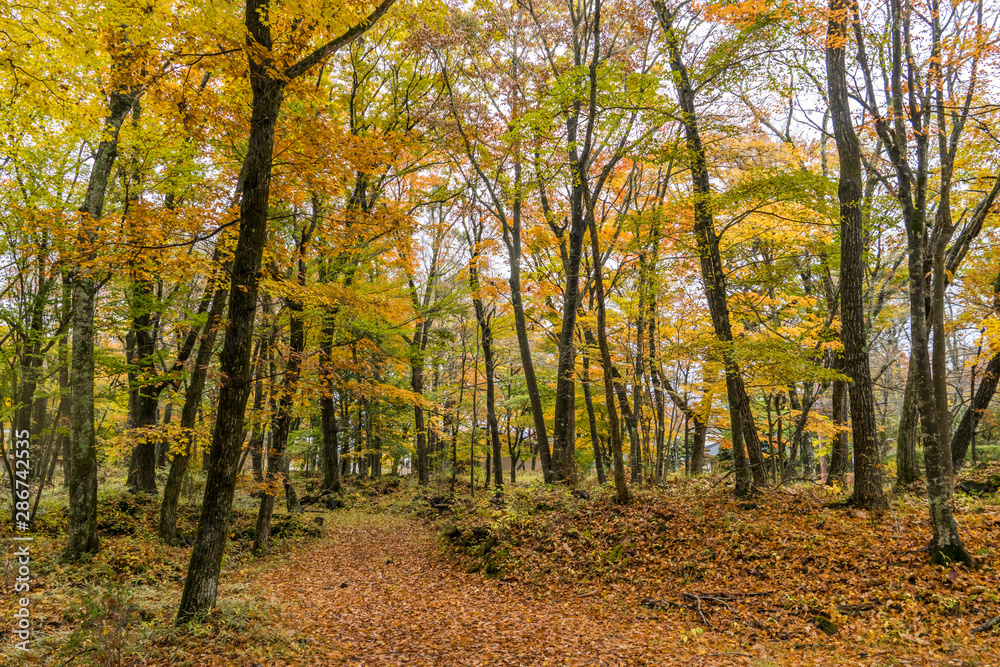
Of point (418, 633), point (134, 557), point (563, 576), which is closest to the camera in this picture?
point (418, 633)

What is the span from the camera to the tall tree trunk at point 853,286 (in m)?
8.07

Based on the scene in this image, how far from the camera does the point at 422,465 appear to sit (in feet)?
68.2

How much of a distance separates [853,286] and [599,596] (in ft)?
23.3

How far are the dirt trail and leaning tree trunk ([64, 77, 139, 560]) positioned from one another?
9.51 ft

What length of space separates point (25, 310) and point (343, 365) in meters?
6.49

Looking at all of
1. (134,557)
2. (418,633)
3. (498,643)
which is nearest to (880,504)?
(498,643)

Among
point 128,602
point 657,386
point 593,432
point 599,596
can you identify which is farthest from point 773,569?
point 128,602

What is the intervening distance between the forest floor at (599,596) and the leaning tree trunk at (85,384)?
66 cm

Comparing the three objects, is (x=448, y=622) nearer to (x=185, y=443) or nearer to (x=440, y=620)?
(x=440, y=620)

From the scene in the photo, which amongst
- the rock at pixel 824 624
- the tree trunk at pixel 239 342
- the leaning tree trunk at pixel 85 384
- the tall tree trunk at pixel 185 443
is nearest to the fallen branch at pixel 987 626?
the rock at pixel 824 624

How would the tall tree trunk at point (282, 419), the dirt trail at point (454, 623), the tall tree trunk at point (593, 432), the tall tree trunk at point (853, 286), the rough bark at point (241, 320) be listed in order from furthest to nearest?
the tall tree trunk at point (593, 432) < the tall tree trunk at point (282, 419) < the tall tree trunk at point (853, 286) < the rough bark at point (241, 320) < the dirt trail at point (454, 623)

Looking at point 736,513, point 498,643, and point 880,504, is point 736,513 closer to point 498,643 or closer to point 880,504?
point 880,504

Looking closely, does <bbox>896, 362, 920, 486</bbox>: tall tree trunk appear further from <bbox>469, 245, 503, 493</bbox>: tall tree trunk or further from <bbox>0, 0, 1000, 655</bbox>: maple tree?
<bbox>469, 245, 503, 493</bbox>: tall tree trunk

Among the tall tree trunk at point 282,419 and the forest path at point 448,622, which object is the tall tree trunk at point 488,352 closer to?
the forest path at point 448,622
